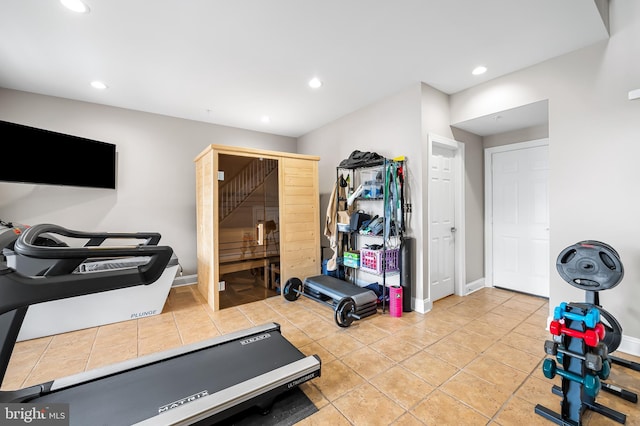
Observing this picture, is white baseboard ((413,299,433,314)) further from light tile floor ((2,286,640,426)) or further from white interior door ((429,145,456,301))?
white interior door ((429,145,456,301))

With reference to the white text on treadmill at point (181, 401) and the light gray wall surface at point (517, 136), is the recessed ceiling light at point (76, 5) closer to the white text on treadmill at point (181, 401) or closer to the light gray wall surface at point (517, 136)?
the white text on treadmill at point (181, 401)

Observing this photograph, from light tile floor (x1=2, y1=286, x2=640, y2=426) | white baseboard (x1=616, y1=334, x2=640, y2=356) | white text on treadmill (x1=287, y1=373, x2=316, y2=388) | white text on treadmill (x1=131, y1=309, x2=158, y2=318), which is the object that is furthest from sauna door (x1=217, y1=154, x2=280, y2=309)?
white baseboard (x1=616, y1=334, x2=640, y2=356)

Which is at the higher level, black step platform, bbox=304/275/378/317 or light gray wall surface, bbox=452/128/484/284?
light gray wall surface, bbox=452/128/484/284

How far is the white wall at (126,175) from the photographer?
353cm

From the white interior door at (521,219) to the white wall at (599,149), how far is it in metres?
1.18

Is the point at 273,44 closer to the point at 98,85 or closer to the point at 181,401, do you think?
the point at 98,85

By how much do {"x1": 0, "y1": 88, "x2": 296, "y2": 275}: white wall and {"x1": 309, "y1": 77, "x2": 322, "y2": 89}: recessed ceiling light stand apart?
221 centimetres

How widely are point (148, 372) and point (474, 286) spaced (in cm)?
432

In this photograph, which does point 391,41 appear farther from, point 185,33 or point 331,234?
point 331,234

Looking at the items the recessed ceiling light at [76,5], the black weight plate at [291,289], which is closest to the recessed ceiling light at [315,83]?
the recessed ceiling light at [76,5]

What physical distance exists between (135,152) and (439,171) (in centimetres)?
464

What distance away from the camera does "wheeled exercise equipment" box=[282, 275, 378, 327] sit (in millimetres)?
2945

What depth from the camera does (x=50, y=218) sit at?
12.0ft

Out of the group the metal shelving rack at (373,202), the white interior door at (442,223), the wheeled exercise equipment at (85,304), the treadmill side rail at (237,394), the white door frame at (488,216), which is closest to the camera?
the treadmill side rail at (237,394)
